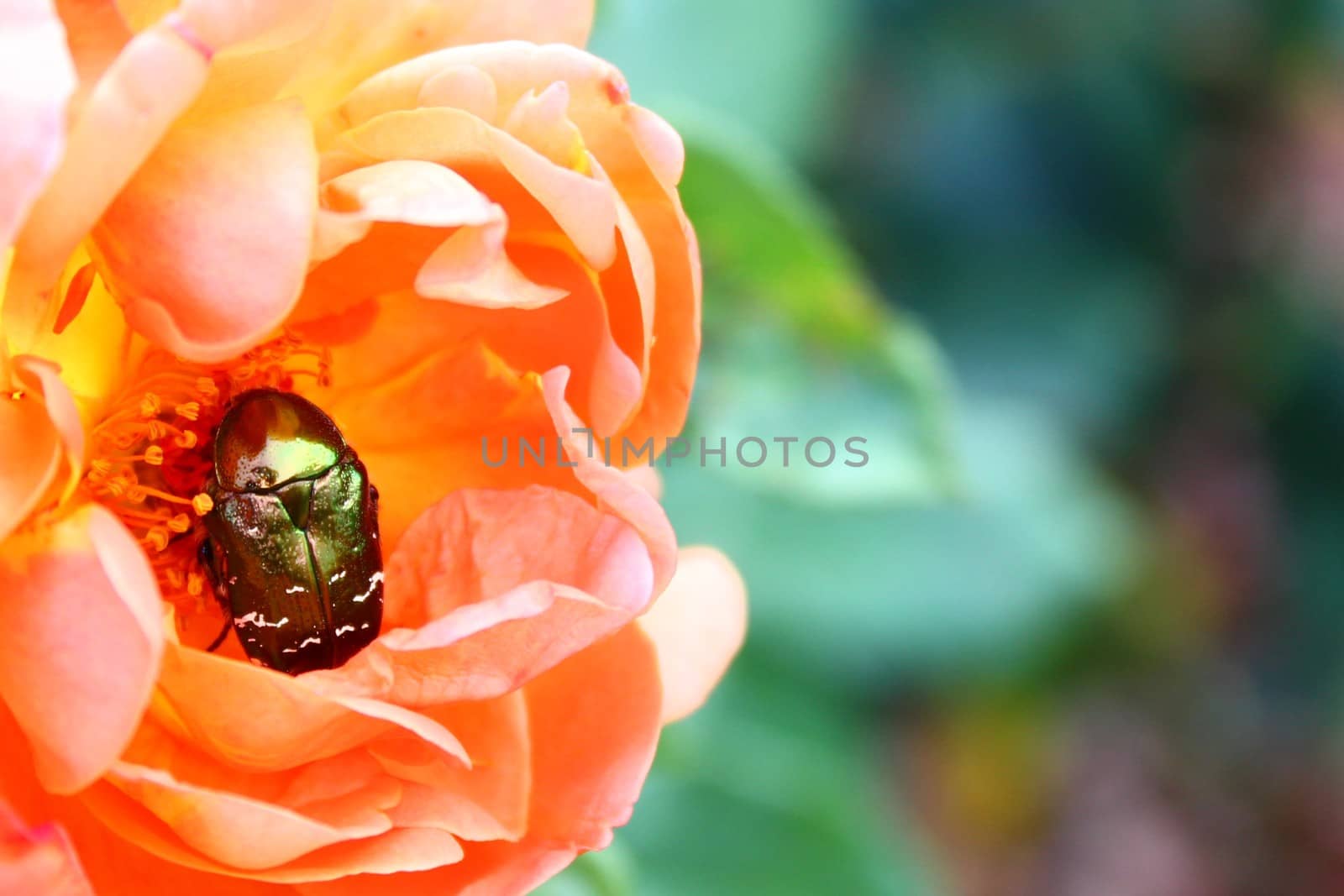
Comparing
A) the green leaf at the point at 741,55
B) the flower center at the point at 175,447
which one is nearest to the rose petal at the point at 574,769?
the flower center at the point at 175,447

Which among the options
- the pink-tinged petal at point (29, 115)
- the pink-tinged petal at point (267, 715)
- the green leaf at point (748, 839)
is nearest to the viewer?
the pink-tinged petal at point (29, 115)

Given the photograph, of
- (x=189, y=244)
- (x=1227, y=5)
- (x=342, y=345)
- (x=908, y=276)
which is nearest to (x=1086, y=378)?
(x=908, y=276)

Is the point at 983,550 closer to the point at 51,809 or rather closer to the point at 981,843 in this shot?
the point at 981,843

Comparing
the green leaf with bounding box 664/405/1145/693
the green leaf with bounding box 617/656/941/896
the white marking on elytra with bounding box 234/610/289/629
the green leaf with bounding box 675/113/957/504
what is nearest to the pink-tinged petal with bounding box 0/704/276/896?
the white marking on elytra with bounding box 234/610/289/629

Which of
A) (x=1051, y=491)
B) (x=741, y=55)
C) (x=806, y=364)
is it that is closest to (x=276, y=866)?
(x=806, y=364)

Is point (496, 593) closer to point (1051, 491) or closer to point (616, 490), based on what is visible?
point (616, 490)

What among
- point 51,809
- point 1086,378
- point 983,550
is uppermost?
point 51,809

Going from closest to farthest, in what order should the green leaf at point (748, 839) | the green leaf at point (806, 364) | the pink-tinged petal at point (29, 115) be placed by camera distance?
the pink-tinged petal at point (29, 115), the green leaf at point (806, 364), the green leaf at point (748, 839)

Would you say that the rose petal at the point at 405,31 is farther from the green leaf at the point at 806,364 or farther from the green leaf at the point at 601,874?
the green leaf at the point at 601,874
